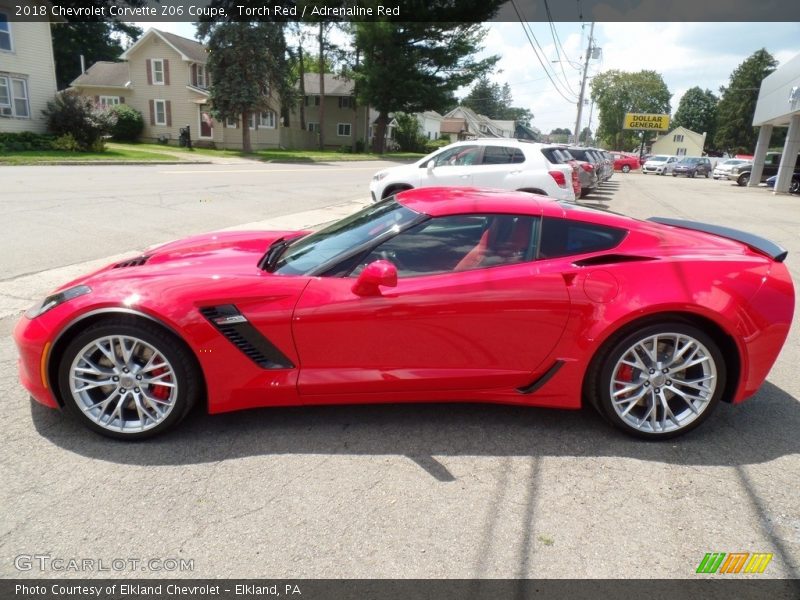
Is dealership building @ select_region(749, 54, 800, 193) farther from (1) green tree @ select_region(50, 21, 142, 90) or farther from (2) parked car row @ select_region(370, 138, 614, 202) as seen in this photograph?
(1) green tree @ select_region(50, 21, 142, 90)

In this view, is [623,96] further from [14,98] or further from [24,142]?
[24,142]

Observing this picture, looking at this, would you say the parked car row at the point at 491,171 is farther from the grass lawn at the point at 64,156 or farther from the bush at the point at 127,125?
the bush at the point at 127,125

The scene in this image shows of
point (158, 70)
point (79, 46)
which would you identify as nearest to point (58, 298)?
point (158, 70)

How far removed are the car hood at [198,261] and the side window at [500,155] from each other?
816 cm

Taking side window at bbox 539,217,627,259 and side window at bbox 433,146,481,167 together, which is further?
side window at bbox 433,146,481,167

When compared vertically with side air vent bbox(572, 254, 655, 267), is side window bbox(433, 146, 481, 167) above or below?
above

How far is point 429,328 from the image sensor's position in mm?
3168

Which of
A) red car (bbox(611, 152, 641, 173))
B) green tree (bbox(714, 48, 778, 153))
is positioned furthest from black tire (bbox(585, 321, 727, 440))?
green tree (bbox(714, 48, 778, 153))

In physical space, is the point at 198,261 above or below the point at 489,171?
below

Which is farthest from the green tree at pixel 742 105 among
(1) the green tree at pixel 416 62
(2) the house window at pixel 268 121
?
(2) the house window at pixel 268 121

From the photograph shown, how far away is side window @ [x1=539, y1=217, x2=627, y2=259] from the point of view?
3.40 meters

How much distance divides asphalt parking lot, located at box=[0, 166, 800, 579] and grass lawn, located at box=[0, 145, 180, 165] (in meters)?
20.7

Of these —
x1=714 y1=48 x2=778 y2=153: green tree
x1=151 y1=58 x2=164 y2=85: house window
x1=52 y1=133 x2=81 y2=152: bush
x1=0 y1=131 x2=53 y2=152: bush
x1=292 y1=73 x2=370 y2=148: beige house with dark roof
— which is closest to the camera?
x1=0 y1=131 x2=53 y2=152: bush

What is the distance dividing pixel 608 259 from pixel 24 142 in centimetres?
2898
